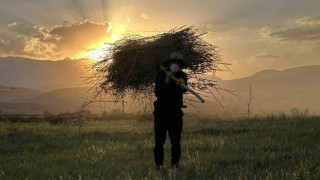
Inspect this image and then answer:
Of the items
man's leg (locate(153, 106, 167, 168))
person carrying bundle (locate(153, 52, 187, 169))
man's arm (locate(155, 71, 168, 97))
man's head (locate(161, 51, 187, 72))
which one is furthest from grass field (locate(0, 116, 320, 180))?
man's head (locate(161, 51, 187, 72))

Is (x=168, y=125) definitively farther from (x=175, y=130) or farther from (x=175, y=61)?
(x=175, y=61)

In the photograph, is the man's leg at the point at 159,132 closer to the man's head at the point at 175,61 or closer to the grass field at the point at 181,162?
the grass field at the point at 181,162

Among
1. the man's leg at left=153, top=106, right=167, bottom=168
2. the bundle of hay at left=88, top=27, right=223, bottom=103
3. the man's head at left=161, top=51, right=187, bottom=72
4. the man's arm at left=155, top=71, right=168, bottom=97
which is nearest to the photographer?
the man's arm at left=155, top=71, right=168, bottom=97

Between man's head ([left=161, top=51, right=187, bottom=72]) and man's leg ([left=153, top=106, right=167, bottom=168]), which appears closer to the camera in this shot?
man's head ([left=161, top=51, right=187, bottom=72])

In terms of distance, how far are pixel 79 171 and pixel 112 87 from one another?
2693 mm

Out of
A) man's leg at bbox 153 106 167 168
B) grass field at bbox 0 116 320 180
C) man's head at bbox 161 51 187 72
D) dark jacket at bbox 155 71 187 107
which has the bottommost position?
grass field at bbox 0 116 320 180

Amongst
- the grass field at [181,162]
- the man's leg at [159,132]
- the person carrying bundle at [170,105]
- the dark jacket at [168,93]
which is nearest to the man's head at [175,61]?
the person carrying bundle at [170,105]

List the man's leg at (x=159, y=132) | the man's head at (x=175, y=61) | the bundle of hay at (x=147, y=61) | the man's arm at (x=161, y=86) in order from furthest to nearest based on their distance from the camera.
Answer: the bundle of hay at (x=147, y=61)
the man's leg at (x=159, y=132)
the man's head at (x=175, y=61)
the man's arm at (x=161, y=86)

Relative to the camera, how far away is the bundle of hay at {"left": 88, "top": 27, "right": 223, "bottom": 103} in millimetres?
7875

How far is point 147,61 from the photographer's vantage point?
7.86 metres

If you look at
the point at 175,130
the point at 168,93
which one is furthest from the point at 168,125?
the point at 168,93

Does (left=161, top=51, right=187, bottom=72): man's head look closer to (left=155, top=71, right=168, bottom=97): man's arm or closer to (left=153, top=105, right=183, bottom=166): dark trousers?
(left=155, top=71, right=168, bottom=97): man's arm

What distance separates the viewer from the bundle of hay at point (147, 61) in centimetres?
788

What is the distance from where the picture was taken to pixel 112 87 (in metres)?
8.62
